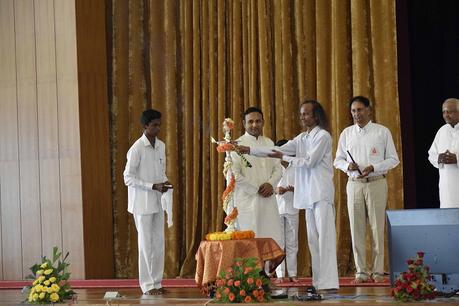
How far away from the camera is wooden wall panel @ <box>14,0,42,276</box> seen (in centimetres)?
1140

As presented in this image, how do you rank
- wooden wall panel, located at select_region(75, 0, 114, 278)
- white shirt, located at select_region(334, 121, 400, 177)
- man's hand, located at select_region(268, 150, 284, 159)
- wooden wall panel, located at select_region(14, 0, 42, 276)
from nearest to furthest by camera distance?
man's hand, located at select_region(268, 150, 284, 159) → white shirt, located at select_region(334, 121, 400, 177) → wooden wall panel, located at select_region(75, 0, 114, 278) → wooden wall panel, located at select_region(14, 0, 42, 276)

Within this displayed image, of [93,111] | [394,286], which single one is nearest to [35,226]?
[93,111]

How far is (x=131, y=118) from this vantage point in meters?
12.0

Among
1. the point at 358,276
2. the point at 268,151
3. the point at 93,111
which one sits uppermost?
the point at 93,111

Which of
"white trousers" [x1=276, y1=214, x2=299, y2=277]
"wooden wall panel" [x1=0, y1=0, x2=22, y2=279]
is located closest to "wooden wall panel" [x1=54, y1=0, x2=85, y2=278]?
"wooden wall panel" [x1=0, y1=0, x2=22, y2=279]

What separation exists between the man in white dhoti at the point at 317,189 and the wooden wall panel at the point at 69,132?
407 centimetres

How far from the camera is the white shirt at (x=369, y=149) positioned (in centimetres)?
889

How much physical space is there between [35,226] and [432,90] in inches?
207

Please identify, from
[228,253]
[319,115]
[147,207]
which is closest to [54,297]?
[147,207]

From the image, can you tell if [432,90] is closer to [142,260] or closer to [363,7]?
[363,7]

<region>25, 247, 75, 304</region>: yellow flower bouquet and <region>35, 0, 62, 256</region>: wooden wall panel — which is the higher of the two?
<region>35, 0, 62, 256</region>: wooden wall panel

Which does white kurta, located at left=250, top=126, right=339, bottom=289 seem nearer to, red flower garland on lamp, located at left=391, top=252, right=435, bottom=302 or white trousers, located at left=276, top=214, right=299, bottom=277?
red flower garland on lamp, located at left=391, top=252, right=435, bottom=302

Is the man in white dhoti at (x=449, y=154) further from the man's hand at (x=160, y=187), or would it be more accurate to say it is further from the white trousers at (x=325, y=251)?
the man's hand at (x=160, y=187)

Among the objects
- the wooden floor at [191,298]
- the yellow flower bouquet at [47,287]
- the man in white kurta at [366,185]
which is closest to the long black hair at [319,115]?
the man in white kurta at [366,185]
